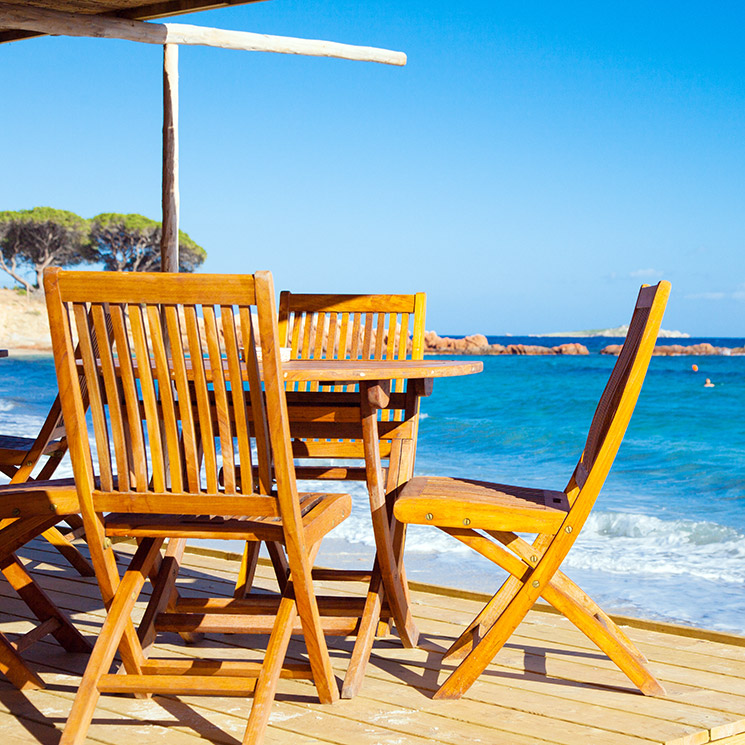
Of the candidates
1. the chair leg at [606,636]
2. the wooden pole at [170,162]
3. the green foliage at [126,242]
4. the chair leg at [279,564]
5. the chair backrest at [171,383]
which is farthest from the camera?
the green foliage at [126,242]

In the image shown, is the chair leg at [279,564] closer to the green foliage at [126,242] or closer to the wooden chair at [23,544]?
the wooden chair at [23,544]

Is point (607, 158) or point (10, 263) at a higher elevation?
point (607, 158)

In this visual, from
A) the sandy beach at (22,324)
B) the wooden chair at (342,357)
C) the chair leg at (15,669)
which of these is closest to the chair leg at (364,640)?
the wooden chair at (342,357)

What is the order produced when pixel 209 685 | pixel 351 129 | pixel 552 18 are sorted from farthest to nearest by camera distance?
pixel 351 129 < pixel 552 18 < pixel 209 685

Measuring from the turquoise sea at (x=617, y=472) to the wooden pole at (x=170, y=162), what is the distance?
6.81ft

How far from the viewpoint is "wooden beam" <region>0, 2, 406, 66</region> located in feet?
12.5

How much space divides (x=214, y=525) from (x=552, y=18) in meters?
32.7

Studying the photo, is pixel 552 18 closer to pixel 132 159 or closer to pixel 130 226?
pixel 130 226

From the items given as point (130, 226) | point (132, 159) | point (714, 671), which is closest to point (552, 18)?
point (130, 226)

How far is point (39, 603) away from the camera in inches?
90.3

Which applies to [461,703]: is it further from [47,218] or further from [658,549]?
[47,218]

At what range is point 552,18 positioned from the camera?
101 feet

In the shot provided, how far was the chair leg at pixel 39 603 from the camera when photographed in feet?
7.31

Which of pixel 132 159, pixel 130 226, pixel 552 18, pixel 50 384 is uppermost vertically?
pixel 552 18
